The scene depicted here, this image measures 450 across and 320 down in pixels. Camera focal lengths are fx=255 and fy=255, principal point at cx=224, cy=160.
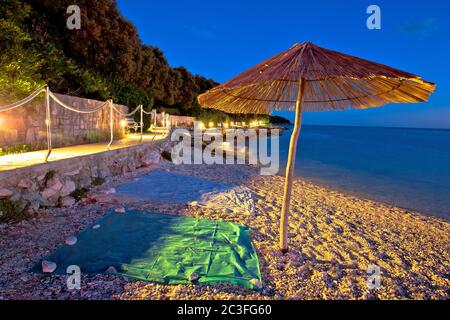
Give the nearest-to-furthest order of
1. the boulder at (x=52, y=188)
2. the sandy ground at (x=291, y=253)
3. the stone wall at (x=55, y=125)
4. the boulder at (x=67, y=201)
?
the sandy ground at (x=291, y=253) → the boulder at (x=52, y=188) → the boulder at (x=67, y=201) → the stone wall at (x=55, y=125)

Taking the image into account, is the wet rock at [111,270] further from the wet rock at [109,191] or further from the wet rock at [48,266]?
the wet rock at [109,191]

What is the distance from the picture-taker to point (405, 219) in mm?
6246

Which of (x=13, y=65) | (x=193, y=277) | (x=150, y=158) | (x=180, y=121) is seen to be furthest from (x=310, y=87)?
(x=180, y=121)

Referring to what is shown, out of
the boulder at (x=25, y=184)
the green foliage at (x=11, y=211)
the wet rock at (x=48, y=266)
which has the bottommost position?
the wet rock at (x=48, y=266)

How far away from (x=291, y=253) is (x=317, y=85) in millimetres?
2378

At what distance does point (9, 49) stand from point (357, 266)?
7.43 m

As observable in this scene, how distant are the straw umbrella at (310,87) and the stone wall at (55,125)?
4209 millimetres

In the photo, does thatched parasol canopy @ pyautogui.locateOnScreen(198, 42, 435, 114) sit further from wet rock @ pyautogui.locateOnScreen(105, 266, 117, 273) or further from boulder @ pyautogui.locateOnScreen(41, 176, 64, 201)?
boulder @ pyautogui.locateOnScreen(41, 176, 64, 201)

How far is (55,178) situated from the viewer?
411 centimetres

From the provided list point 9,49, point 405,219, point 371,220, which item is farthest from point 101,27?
point 405,219

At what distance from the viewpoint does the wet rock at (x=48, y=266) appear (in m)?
2.41

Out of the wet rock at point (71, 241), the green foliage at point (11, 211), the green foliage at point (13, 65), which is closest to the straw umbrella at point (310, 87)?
the wet rock at point (71, 241)

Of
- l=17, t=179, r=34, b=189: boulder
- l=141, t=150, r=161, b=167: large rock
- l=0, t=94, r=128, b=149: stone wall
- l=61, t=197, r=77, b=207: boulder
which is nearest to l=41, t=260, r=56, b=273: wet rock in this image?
l=17, t=179, r=34, b=189: boulder

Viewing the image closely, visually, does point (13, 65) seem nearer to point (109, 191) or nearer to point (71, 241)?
point (109, 191)
